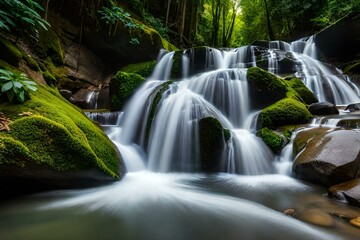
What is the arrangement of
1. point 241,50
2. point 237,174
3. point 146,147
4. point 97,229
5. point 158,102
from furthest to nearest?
point 241,50, point 158,102, point 146,147, point 237,174, point 97,229

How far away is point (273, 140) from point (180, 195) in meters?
2.60

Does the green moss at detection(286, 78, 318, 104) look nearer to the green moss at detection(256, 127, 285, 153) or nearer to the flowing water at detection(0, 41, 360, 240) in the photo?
the flowing water at detection(0, 41, 360, 240)

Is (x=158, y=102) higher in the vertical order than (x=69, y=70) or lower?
lower

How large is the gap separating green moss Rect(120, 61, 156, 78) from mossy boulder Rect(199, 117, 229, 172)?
6.85m

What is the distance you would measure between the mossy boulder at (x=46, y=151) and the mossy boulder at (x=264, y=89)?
492 centimetres

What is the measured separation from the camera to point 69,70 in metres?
9.97

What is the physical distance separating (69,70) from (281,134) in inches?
324

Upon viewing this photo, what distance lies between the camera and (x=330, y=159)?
3713mm

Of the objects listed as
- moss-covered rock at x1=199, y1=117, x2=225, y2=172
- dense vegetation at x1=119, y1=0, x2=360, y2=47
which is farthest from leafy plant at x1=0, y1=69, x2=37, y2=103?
dense vegetation at x1=119, y1=0, x2=360, y2=47

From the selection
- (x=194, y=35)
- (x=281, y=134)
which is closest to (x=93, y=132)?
(x=281, y=134)

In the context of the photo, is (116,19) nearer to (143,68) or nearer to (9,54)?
(143,68)

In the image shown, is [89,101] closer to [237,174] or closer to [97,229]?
[237,174]

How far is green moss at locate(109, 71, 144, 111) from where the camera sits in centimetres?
800

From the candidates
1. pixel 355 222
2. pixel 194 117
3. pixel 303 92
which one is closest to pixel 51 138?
pixel 194 117
